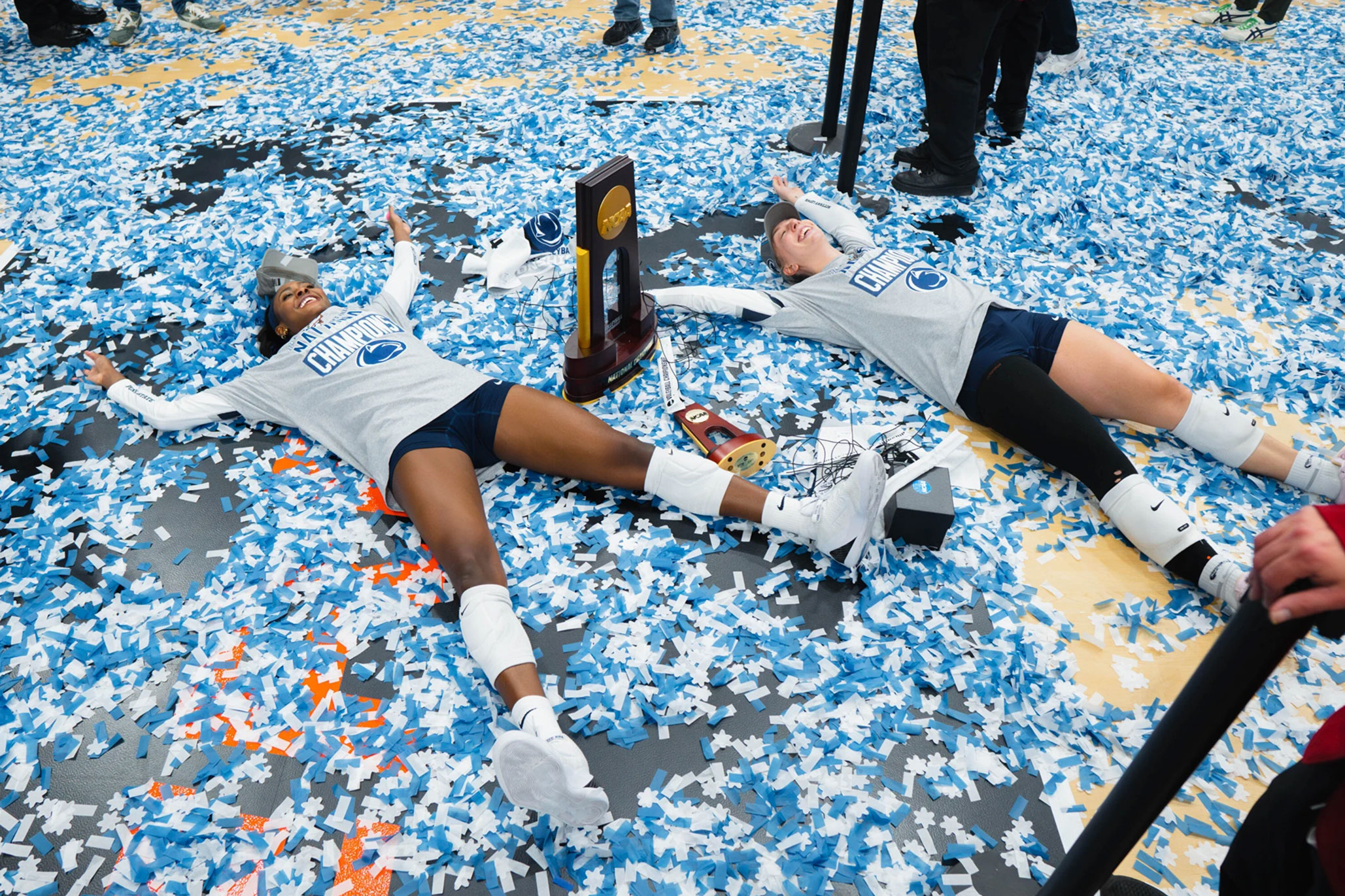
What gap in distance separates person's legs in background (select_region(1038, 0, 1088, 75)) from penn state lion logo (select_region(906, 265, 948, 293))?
9.98 ft

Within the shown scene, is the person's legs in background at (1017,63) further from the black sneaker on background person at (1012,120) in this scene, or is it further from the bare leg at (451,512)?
the bare leg at (451,512)

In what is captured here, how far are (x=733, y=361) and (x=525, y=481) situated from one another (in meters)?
0.90

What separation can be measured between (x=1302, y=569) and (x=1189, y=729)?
243 millimetres

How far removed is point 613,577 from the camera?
2.12m

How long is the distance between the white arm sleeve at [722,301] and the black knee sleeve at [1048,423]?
2.68 feet

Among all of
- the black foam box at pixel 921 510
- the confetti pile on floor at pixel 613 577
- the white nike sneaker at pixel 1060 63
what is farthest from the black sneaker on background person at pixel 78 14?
the black foam box at pixel 921 510

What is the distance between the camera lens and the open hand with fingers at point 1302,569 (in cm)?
75

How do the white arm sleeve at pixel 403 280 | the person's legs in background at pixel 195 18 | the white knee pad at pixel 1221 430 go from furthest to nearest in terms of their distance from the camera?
the person's legs in background at pixel 195 18 → the white arm sleeve at pixel 403 280 → the white knee pad at pixel 1221 430

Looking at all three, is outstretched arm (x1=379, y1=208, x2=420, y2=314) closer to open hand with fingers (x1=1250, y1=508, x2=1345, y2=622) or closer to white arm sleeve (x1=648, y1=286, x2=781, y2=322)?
white arm sleeve (x1=648, y1=286, x2=781, y2=322)

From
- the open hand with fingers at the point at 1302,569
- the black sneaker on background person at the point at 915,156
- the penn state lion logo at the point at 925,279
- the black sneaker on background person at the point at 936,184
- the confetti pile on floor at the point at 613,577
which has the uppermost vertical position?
the open hand with fingers at the point at 1302,569

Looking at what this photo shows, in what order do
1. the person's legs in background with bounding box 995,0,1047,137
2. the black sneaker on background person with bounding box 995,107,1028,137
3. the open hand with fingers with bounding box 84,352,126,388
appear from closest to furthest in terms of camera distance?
the open hand with fingers with bounding box 84,352,126,388
the person's legs in background with bounding box 995,0,1047,137
the black sneaker on background person with bounding box 995,107,1028,137

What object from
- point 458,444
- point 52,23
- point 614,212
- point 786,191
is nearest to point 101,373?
point 458,444

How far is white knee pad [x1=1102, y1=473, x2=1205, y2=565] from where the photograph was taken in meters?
2.00

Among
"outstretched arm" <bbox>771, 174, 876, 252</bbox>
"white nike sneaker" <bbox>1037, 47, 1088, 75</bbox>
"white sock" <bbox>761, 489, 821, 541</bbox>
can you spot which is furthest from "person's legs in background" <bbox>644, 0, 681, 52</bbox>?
"white sock" <bbox>761, 489, 821, 541</bbox>
